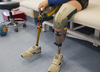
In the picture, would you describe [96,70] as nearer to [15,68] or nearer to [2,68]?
[15,68]

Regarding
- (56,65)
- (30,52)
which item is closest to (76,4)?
(56,65)

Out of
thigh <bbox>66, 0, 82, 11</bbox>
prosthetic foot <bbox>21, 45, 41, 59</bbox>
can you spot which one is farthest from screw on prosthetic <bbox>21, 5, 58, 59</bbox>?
thigh <bbox>66, 0, 82, 11</bbox>

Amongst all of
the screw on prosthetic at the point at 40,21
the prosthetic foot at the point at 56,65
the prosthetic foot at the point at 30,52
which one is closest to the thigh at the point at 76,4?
the screw on prosthetic at the point at 40,21

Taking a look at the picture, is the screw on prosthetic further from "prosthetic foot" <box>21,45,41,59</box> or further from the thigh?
the thigh

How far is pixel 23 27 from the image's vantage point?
6.97 feet

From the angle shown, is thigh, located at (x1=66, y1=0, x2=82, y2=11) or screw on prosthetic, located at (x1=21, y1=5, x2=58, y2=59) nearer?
thigh, located at (x1=66, y1=0, x2=82, y2=11)

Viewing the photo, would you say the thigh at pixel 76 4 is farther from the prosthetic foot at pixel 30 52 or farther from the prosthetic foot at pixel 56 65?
the prosthetic foot at pixel 30 52

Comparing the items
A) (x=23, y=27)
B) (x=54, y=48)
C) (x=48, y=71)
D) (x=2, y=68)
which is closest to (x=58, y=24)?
(x=48, y=71)

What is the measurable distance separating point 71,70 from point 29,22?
169 cm

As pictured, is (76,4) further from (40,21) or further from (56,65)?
(56,65)

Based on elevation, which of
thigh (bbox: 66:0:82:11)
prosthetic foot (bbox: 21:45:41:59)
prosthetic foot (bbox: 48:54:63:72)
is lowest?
prosthetic foot (bbox: 48:54:63:72)

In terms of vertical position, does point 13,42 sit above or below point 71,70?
above

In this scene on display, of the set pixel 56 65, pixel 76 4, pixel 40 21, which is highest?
pixel 76 4

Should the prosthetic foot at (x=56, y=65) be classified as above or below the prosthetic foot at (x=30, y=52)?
below
